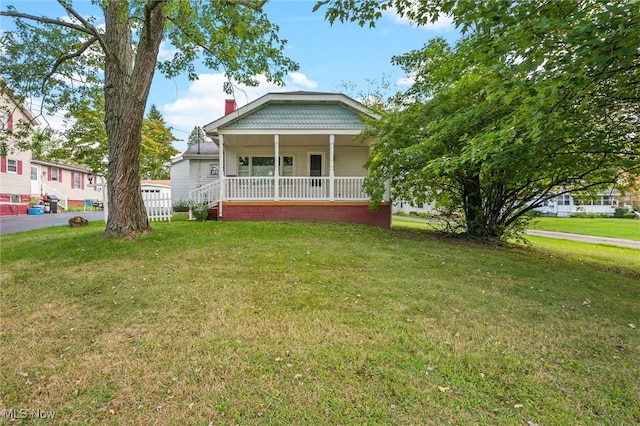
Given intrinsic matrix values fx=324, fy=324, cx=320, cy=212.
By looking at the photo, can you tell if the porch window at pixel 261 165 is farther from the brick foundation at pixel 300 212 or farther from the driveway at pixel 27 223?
the driveway at pixel 27 223

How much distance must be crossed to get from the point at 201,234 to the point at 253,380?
6.50m

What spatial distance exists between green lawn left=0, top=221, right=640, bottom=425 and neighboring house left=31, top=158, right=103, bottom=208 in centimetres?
2736

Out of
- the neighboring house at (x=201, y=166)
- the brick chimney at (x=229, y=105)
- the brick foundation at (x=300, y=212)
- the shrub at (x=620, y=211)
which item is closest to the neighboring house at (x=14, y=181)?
the neighboring house at (x=201, y=166)

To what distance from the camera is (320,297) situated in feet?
14.4

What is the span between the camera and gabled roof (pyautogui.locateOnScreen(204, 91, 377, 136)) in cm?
1221

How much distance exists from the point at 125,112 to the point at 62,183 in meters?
30.7

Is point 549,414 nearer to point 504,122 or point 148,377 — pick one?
point 148,377

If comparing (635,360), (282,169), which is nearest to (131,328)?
(635,360)

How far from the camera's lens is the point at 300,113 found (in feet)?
41.5

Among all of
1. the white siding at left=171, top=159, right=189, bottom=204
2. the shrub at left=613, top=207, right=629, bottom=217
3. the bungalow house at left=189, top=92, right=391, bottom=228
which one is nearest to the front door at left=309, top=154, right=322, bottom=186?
the bungalow house at left=189, top=92, right=391, bottom=228

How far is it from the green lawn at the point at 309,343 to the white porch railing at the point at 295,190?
6.02 m

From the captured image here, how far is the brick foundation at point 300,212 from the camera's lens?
39.1 ft

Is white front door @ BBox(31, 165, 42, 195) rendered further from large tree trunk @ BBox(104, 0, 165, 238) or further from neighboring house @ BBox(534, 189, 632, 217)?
neighboring house @ BBox(534, 189, 632, 217)

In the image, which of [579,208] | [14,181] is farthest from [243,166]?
[579,208]
